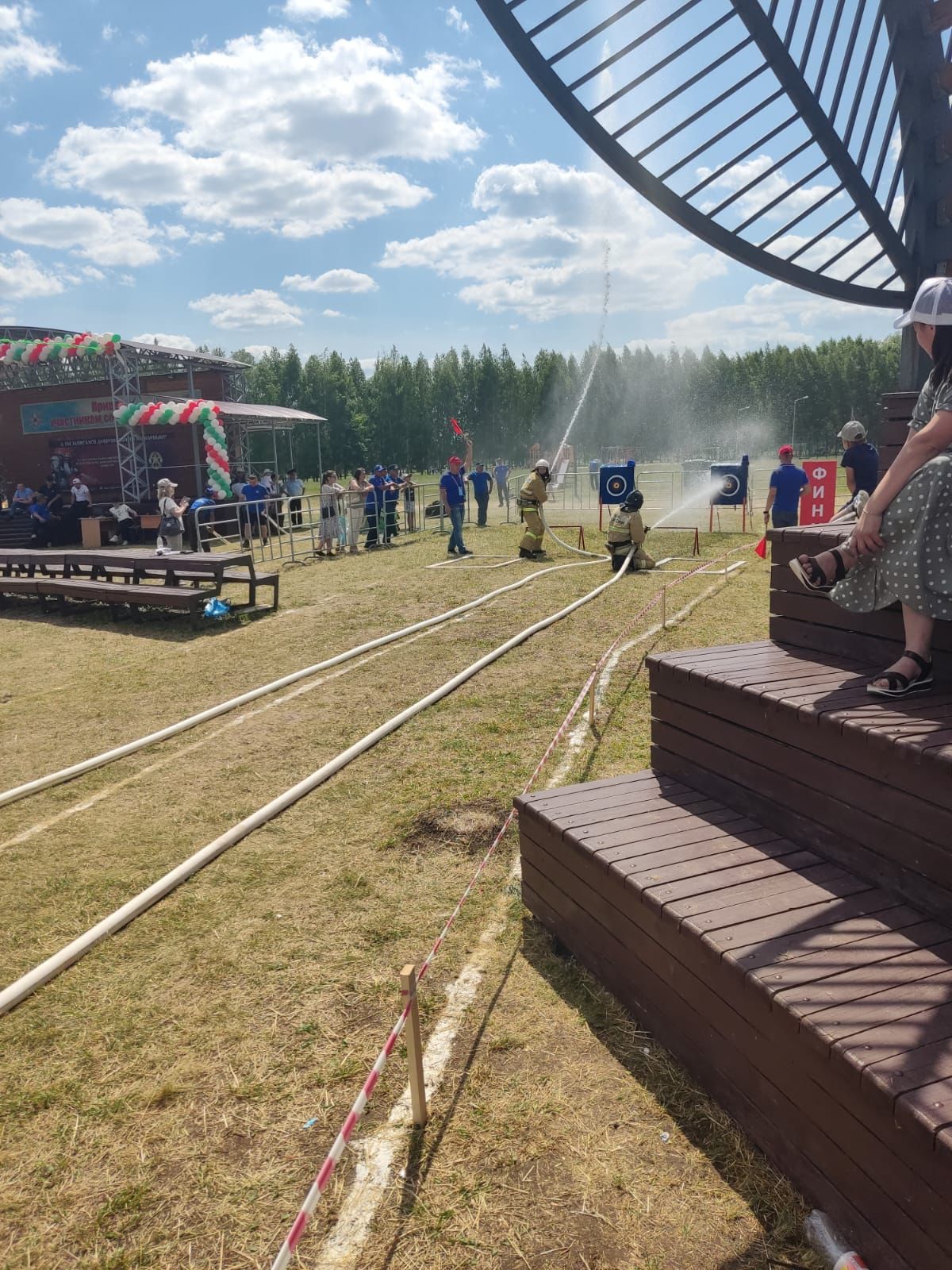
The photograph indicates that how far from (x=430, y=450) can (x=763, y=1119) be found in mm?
69512

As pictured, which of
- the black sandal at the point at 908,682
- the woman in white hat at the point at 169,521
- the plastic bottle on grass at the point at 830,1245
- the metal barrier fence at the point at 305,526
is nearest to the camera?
the plastic bottle on grass at the point at 830,1245

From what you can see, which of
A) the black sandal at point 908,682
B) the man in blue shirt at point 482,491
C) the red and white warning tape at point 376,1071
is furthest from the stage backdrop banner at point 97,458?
the black sandal at point 908,682

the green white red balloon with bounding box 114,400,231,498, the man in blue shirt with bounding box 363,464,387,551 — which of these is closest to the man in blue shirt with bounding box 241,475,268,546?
the man in blue shirt with bounding box 363,464,387,551

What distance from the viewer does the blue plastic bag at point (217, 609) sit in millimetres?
10906

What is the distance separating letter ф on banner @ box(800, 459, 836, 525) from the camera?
1700 cm

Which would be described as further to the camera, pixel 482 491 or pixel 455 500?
pixel 482 491

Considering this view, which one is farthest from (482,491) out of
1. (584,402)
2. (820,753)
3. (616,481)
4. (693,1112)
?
(584,402)

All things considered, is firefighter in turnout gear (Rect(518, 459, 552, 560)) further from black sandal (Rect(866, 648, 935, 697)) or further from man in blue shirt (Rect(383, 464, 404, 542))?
black sandal (Rect(866, 648, 935, 697))

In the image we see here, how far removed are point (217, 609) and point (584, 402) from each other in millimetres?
69096

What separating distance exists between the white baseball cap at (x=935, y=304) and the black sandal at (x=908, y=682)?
1.11 metres

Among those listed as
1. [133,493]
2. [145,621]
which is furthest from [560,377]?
[145,621]

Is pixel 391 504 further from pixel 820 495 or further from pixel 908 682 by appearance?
pixel 908 682

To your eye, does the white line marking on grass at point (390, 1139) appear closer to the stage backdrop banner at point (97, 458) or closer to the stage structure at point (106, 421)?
the stage structure at point (106, 421)

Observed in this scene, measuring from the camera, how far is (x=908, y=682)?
2.96m
